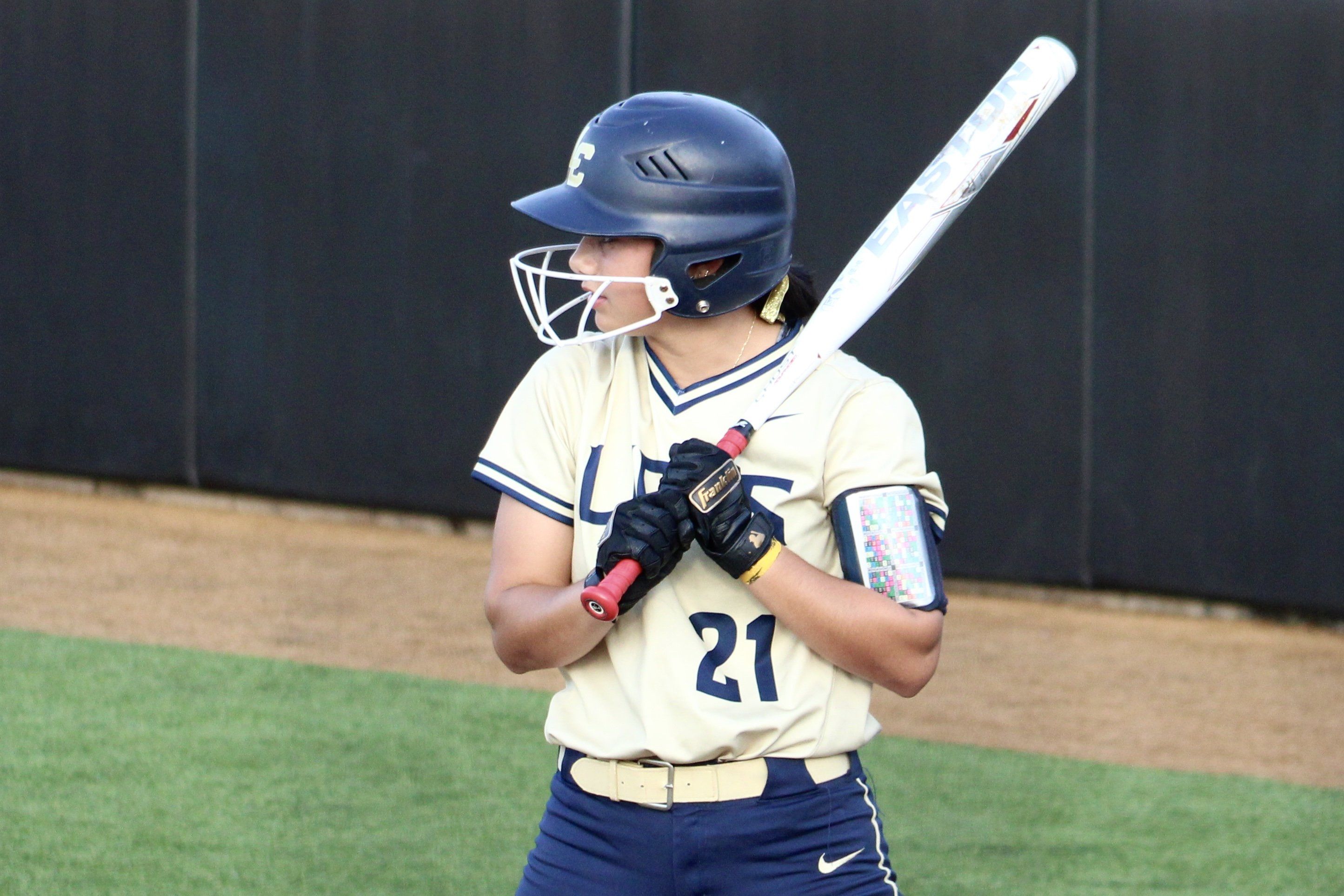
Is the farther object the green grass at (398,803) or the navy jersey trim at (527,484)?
the green grass at (398,803)

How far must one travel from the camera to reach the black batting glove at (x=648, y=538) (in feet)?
7.08

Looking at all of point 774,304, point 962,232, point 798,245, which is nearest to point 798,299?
point 774,304

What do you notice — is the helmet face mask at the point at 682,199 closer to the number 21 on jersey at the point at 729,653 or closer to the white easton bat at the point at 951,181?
the white easton bat at the point at 951,181

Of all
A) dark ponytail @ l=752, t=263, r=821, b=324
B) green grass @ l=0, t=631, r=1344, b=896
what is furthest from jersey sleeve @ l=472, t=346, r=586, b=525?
green grass @ l=0, t=631, r=1344, b=896

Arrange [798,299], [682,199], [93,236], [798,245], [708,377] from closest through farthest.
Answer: [682,199], [708,377], [798,299], [798,245], [93,236]

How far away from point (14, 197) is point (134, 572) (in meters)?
2.96

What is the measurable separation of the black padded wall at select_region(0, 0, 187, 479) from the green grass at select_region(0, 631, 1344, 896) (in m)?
3.40

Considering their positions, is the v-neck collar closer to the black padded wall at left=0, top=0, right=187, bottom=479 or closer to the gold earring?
the gold earring

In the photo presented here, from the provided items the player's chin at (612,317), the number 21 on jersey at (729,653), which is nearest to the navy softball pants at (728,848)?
the number 21 on jersey at (729,653)

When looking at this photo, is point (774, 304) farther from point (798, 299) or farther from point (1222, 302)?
point (1222, 302)

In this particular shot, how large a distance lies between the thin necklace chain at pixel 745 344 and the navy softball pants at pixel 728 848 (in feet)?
1.89

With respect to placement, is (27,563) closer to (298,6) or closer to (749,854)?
(298,6)

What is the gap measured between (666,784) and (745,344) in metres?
0.65

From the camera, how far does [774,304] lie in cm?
254
